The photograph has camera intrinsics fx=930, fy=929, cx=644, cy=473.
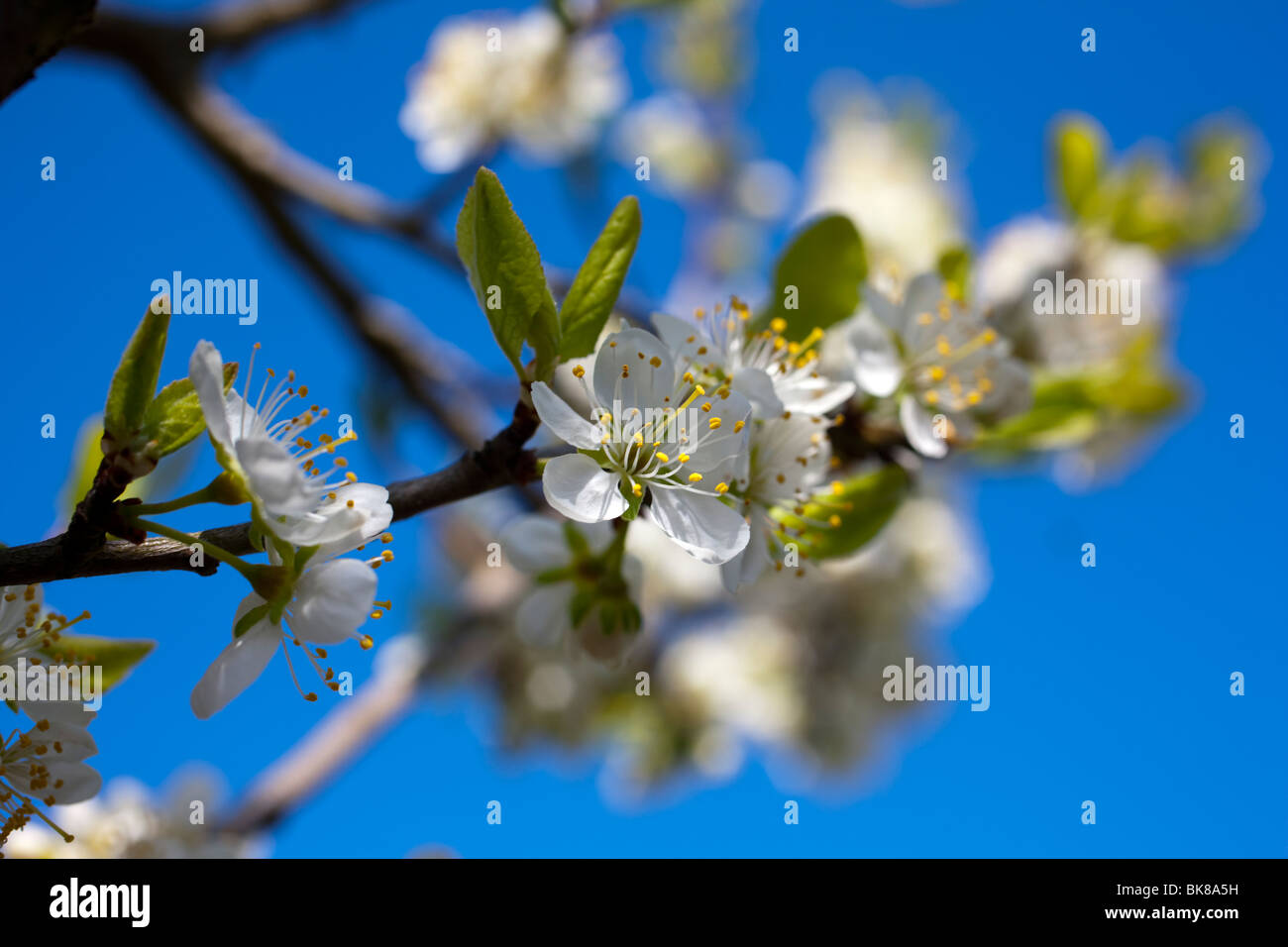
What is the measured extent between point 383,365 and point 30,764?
1.75m

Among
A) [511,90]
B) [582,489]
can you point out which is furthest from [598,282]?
[511,90]

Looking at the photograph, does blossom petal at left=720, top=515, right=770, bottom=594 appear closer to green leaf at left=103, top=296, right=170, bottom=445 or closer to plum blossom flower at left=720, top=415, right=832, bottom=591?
plum blossom flower at left=720, top=415, right=832, bottom=591

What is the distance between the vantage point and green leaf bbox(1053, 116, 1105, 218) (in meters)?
1.53

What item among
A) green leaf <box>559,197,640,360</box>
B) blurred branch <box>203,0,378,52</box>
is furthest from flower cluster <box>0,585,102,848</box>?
blurred branch <box>203,0,378,52</box>

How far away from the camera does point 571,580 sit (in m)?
1.05

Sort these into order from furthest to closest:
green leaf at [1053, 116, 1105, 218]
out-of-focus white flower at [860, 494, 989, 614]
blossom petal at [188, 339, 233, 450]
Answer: out-of-focus white flower at [860, 494, 989, 614]
green leaf at [1053, 116, 1105, 218]
blossom petal at [188, 339, 233, 450]

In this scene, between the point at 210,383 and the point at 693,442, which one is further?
the point at 693,442

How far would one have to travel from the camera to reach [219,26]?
7.45ft

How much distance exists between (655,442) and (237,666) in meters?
0.39

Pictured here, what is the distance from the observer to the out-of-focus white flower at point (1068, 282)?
1.64m

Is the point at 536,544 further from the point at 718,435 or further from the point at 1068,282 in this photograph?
the point at 1068,282

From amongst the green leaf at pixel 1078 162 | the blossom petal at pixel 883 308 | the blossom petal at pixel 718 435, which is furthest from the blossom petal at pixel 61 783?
the green leaf at pixel 1078 162

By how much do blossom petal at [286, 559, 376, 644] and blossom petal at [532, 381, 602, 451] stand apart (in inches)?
7.3

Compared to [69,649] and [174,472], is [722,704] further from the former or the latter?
[69,649]
